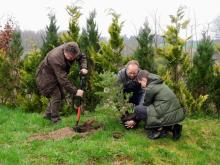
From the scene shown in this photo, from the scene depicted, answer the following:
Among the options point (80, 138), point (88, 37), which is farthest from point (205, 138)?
point (88, 37)

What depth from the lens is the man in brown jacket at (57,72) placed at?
9.10 metres

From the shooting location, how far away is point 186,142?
8.45 metres

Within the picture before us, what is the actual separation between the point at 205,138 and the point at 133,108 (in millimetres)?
1662

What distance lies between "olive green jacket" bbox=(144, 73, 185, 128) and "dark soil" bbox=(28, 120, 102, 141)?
1.24 metres

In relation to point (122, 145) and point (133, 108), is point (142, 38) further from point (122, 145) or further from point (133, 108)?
point (122, 145)

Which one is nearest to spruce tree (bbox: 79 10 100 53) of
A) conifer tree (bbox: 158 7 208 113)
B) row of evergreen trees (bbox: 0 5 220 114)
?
row of evergreen trees (bbox: 0 5 220 114)

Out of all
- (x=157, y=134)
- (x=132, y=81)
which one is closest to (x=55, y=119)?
(x=132, y=81)

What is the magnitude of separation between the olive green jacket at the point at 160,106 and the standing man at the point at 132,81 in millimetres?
389

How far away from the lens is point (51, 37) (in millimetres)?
12445

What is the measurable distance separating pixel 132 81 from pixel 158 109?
2.87 ft

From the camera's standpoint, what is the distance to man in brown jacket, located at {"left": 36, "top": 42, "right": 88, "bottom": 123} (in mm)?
9102

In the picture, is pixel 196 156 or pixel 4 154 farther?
pixel 196 156

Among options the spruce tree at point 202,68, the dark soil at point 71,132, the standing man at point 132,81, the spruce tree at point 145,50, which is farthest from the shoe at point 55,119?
the spruce tree at point 202,68

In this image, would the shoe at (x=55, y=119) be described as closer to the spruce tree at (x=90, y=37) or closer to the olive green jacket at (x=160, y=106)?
the olive green jacket at (x=160, y=106)
